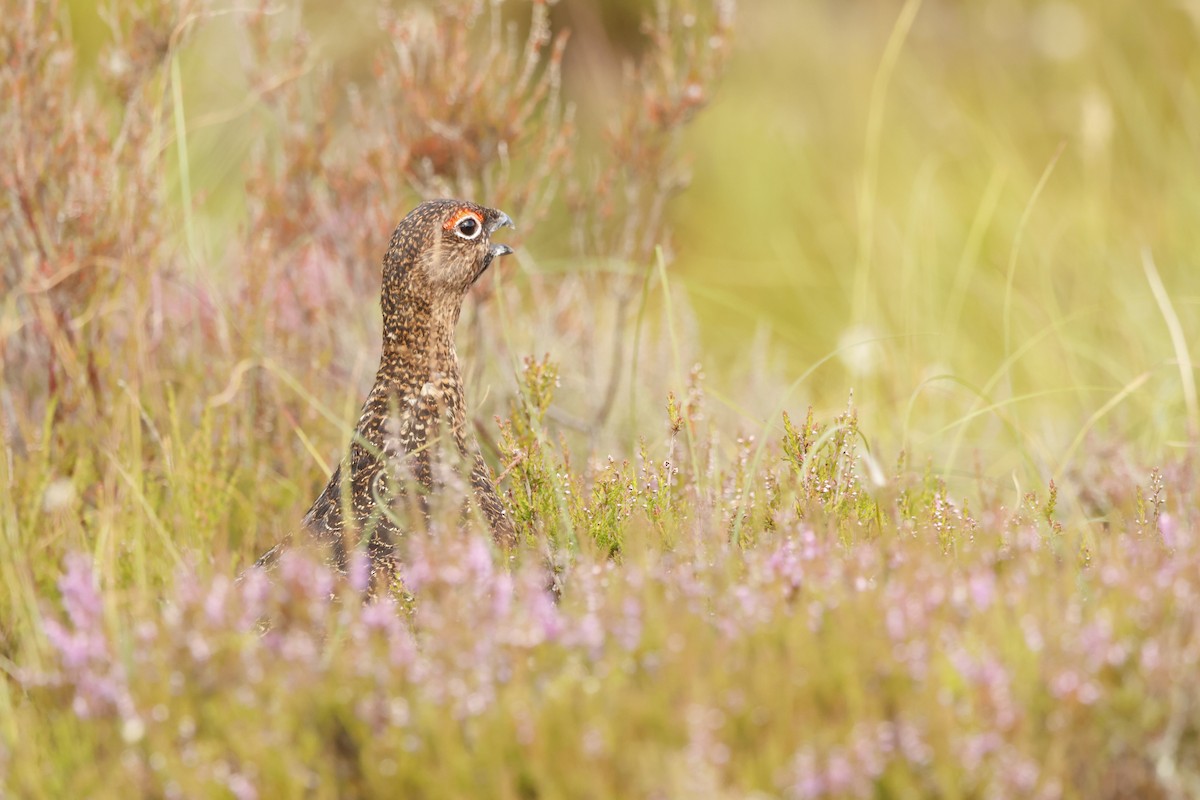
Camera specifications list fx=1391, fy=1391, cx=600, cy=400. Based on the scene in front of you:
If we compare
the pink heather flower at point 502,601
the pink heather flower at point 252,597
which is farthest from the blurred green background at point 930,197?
the pink heather flower at point 252,597

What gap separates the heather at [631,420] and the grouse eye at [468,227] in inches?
9.2

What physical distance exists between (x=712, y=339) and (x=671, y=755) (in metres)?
6.42

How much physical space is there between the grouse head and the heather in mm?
192

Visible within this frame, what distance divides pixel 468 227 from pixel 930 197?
4069mm

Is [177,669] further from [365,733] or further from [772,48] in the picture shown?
[772,48]

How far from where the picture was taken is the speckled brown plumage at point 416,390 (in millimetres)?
3346

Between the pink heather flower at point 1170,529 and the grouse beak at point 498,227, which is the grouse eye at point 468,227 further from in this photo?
the pink heather flower at point 1170,529

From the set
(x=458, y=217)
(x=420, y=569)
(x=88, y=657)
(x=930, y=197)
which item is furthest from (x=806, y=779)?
(x=930, y=197)

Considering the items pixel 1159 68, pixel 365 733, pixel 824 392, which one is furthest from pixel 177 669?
pixel 1159 68

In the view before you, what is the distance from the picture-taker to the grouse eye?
3.74 meters

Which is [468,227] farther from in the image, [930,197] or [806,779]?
[930,197]

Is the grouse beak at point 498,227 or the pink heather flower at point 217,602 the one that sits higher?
the grouse beak at point 498,227

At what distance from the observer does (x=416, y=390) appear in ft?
11.7

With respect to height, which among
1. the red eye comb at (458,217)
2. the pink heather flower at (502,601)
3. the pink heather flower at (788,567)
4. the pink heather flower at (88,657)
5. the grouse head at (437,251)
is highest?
the red eye comb at (458,217)
